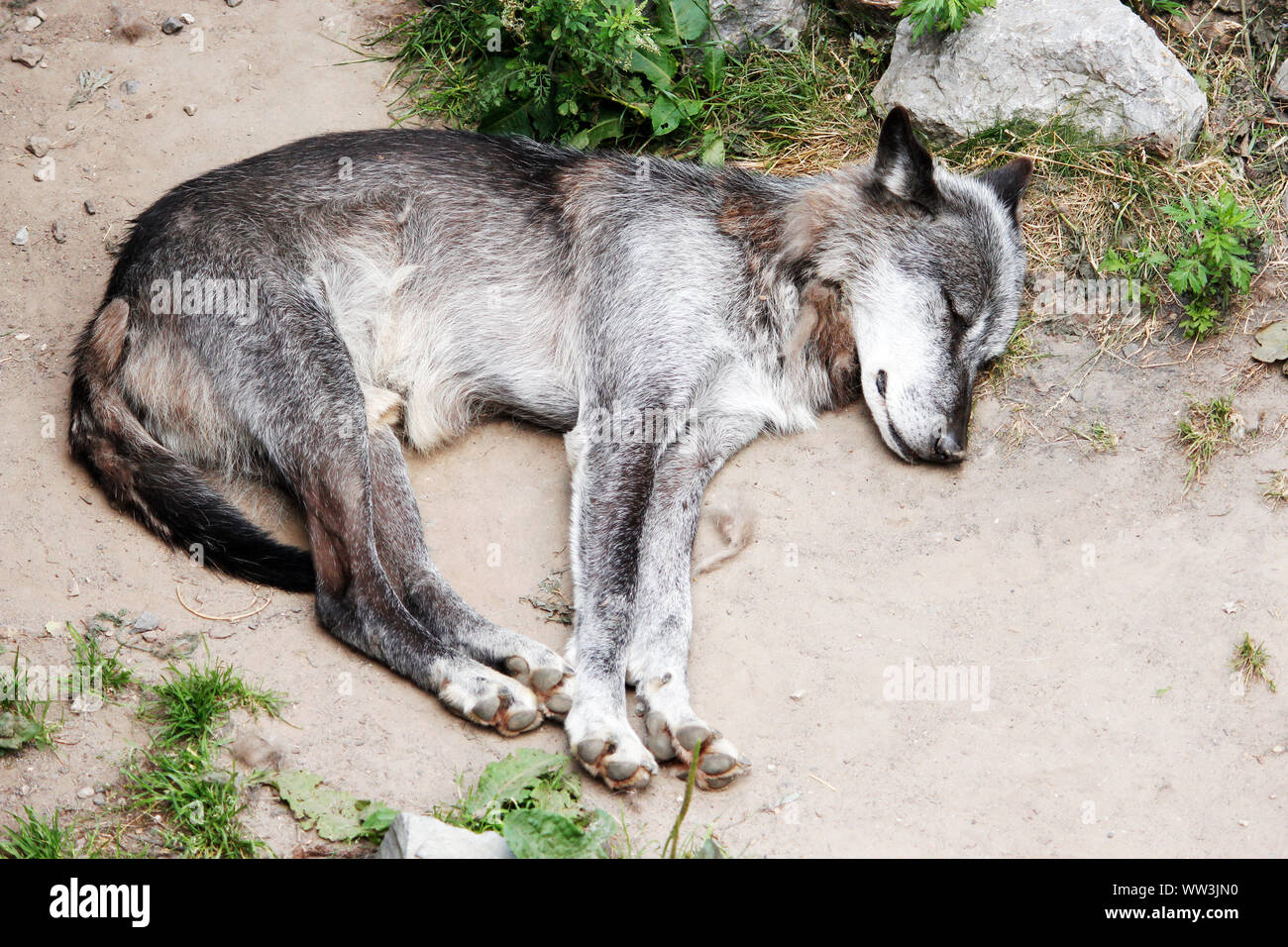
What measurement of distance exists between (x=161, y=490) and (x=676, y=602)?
2160 millimetres

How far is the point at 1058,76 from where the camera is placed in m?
5.93

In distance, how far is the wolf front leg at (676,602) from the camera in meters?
4.04

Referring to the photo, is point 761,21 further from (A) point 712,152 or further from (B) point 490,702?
(B) point 490,702

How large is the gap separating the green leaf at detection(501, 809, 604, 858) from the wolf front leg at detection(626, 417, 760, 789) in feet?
2.33

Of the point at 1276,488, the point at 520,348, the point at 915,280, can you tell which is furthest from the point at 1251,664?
the point at 520,348

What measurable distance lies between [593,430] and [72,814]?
2471 millimetres

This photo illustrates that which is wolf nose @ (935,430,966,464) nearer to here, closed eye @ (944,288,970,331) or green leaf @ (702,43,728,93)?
closed eye @ (944,288,970,331)

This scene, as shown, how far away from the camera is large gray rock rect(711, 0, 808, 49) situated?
253 inches

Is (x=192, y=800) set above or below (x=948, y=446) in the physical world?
below

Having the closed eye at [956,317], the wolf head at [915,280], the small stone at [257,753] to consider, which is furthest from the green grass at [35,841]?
the closed eye at [956,317]

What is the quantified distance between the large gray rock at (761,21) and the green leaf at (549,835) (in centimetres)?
475

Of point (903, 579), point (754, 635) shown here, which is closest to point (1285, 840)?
point (903, 579)

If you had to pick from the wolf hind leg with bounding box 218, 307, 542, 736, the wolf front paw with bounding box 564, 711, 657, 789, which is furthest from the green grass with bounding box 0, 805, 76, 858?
the wolf front paw with bounding box 564, 711, 657, 789

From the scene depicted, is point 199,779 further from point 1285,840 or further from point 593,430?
point 1285,840
